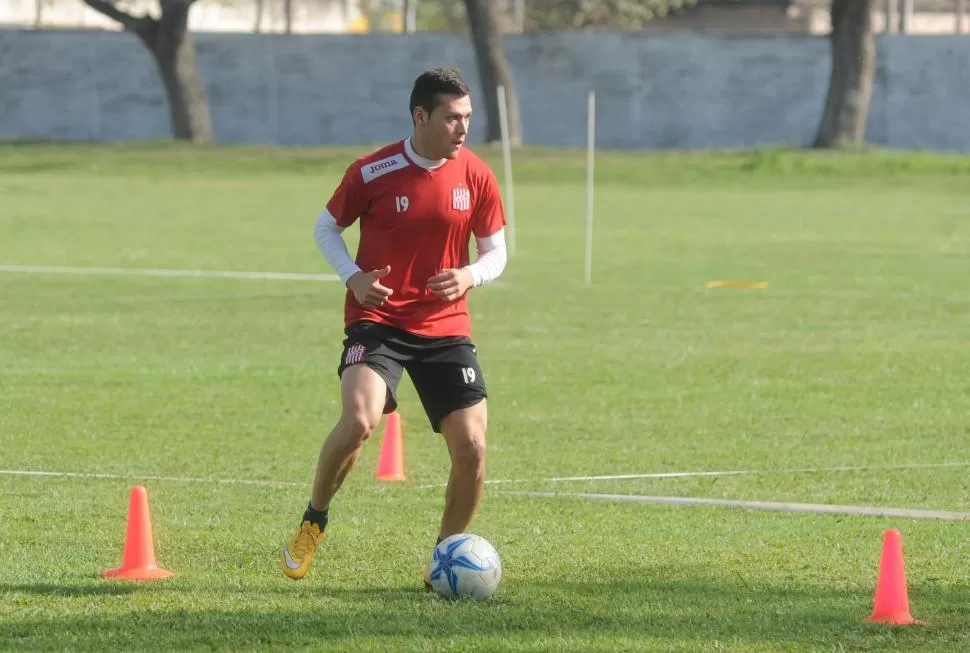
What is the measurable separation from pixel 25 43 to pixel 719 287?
42.1 metres

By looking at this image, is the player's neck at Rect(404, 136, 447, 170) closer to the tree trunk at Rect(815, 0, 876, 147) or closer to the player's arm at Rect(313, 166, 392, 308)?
the player's arm at Rect(313, 166, 392, 308)

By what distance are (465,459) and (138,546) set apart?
142 centimetres

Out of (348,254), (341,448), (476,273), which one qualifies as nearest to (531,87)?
(348,254)

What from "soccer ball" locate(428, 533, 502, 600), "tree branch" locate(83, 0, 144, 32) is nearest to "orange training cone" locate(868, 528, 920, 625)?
"soccer ball" locate(428, 533, 502, 600)

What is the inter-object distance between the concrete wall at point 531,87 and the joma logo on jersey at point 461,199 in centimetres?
4879

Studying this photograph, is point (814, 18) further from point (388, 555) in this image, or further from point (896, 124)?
point (388, 555)

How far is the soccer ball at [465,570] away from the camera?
739cm

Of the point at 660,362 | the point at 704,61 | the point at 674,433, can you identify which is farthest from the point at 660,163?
the point at 674,433

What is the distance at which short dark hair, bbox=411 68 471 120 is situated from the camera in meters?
7.65

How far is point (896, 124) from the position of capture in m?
55.2

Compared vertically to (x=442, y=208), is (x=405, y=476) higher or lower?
lower

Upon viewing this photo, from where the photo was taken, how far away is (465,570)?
7.38 meters

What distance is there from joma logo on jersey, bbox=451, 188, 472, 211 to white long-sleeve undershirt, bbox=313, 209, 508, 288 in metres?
0.17

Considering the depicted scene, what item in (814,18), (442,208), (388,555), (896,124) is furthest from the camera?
(814,18)
